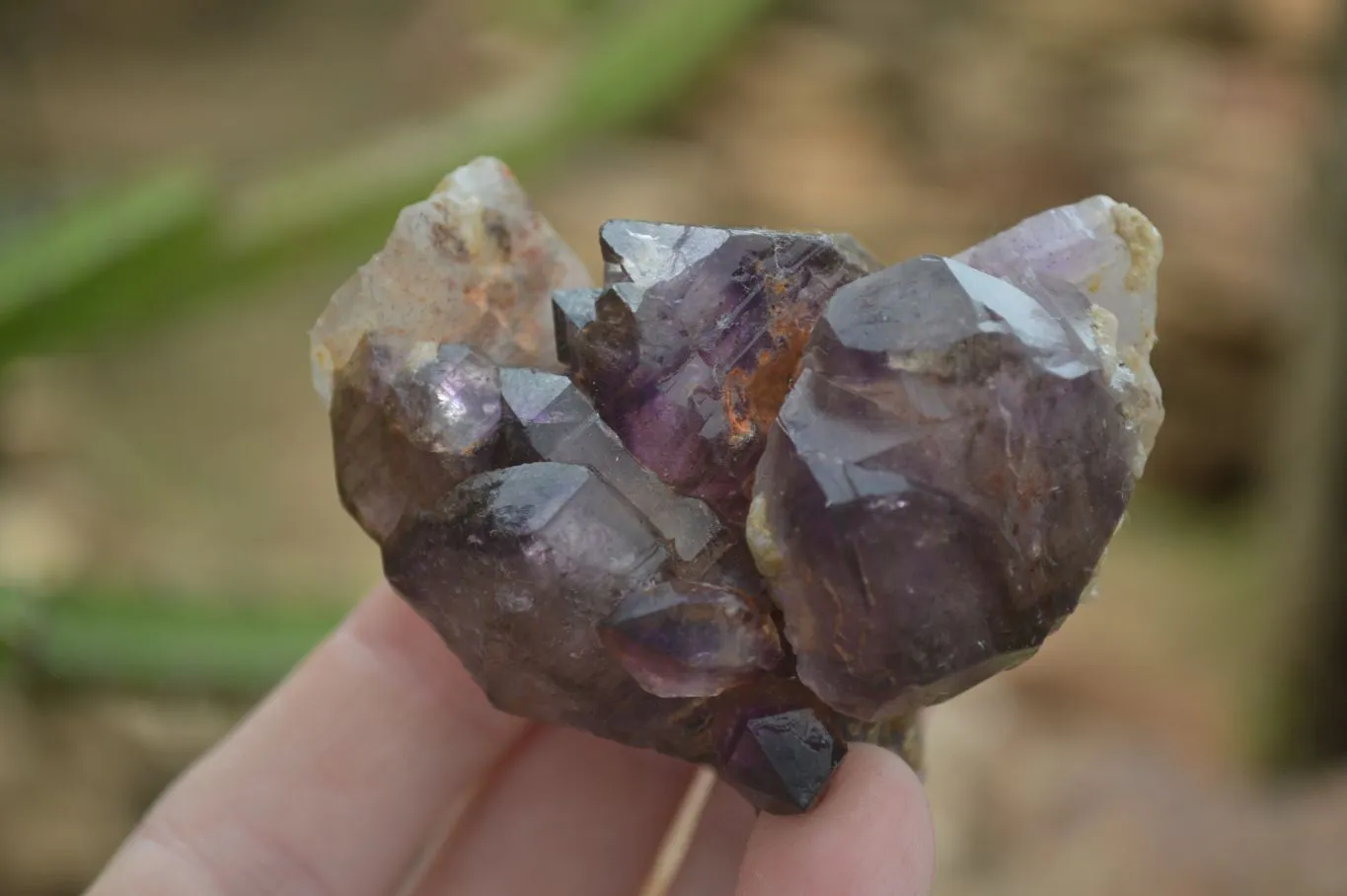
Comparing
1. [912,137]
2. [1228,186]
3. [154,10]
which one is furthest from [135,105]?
[1228,186]

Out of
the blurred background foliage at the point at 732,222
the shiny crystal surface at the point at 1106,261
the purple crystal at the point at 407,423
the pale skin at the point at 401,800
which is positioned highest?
the purple crystal at the point at 407,423

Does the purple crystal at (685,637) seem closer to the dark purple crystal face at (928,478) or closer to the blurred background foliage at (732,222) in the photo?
the dark purple crystal face at (928,478)

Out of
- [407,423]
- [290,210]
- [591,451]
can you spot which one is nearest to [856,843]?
[591,451]

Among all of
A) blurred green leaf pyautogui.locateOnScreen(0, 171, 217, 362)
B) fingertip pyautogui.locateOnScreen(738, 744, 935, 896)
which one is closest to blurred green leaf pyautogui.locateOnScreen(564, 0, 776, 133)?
blurred green leaf pyautogui.locateOnScreen(0, 171, 217, 362)

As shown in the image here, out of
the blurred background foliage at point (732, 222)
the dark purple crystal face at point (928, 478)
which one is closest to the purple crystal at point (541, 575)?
the dark purple crystal face at point (928, 478)

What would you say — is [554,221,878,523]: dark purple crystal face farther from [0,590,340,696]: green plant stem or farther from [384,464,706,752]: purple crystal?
[0,590,340,696]: green plant stem

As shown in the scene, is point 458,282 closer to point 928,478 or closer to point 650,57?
point 928,478

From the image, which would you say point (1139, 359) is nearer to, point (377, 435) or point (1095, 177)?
point (377, 435)
